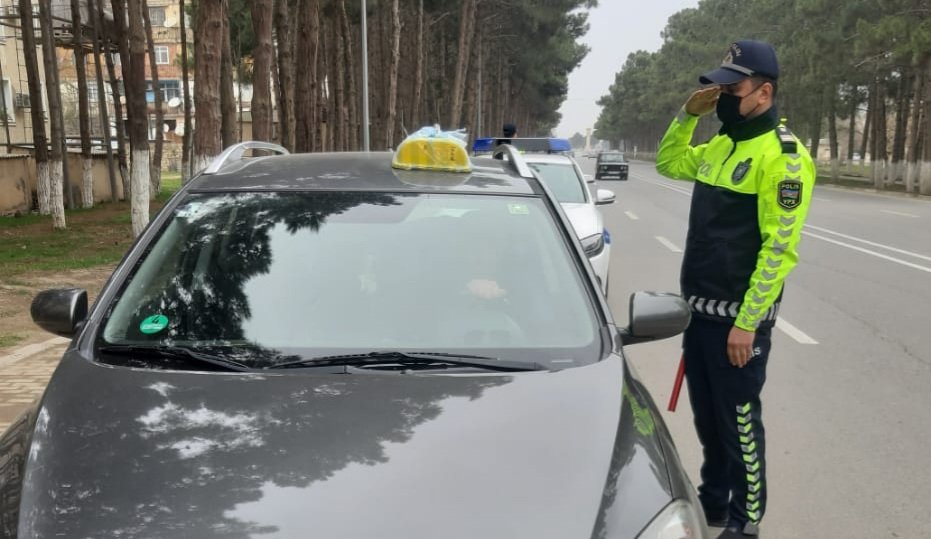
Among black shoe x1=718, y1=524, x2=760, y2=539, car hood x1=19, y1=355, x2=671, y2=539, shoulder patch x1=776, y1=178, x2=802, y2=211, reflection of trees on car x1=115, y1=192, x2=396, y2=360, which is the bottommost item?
black shoe x1=718, y1=524, x2=760, y2=539

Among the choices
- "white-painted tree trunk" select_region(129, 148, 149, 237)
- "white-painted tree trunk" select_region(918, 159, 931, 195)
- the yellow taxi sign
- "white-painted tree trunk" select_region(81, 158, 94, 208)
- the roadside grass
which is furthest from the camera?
"white-painted tree trunk" select_region(918, 159, 931, 195)

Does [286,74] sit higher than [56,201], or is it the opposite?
[286,74]

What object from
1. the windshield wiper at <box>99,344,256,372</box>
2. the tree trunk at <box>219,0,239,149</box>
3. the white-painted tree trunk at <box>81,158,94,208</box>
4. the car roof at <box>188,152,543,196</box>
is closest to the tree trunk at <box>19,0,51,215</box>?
the white-painted tree trunk at <box>81,158,94,208</box>

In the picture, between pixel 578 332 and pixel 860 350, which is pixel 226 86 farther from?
pixel 578 332

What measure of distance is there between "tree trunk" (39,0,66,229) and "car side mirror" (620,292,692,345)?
1698 cm

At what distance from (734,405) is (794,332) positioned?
4902mm

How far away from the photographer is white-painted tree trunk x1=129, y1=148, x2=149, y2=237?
42.3ft

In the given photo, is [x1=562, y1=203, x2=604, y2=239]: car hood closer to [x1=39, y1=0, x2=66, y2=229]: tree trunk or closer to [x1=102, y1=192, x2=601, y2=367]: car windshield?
[x1=102, y1=192, x2=601, y2=367]: car windshield

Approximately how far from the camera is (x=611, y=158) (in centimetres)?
4509

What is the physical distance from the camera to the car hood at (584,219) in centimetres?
823

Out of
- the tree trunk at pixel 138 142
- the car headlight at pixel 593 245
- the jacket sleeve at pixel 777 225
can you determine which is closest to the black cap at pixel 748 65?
the jacket sleeve at pixel 777 225

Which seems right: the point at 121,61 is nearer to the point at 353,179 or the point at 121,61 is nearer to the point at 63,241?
the point at 63,241

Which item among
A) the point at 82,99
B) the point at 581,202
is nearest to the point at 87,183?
the point at 82,99

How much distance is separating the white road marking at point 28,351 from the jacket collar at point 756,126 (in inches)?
231
